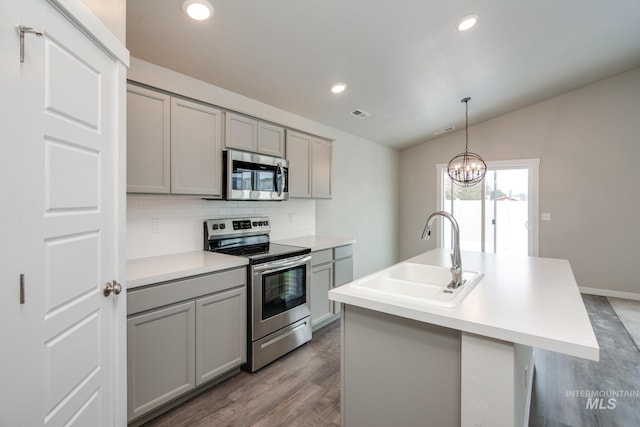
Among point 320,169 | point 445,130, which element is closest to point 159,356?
point 320,169

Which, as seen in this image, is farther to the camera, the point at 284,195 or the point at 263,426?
the point at 284,195

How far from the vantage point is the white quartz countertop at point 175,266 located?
70.4 inches

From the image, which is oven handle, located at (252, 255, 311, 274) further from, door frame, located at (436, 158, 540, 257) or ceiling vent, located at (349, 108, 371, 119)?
door frame, located at (436, 158, 540, 257)

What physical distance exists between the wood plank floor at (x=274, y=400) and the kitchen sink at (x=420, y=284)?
0.95m

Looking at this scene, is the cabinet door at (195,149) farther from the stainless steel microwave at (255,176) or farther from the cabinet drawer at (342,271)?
the cabinet drawer at (342,271)

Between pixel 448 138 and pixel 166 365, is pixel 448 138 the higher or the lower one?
the higher one

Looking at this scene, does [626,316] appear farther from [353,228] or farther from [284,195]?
[284,195]

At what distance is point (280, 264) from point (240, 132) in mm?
1178

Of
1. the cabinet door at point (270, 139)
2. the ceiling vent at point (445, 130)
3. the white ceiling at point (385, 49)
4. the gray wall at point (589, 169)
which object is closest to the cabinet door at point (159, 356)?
the cabinet door at point (270, 139)

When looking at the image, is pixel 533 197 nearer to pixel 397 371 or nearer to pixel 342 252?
pixel 342 252

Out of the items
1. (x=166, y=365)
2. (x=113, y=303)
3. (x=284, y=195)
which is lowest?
(x=166, y=365)

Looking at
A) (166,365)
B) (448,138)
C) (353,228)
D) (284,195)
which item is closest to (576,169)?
(448,138)

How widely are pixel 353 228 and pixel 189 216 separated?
2765 millimetres

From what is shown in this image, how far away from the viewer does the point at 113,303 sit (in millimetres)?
1420
